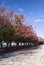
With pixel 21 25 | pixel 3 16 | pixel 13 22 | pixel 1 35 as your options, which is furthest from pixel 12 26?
pixel 21 25

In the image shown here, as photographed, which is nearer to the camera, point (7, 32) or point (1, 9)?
point (1, 9)

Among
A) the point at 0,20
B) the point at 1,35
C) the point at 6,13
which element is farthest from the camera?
the point at 1,35

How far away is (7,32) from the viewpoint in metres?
25.2

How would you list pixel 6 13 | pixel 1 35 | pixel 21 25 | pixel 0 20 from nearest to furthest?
pixel 0 20
pixel 6 13
pixel 1 35
pixel 21 25

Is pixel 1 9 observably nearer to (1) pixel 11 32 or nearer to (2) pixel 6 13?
(2) pixel 6 13

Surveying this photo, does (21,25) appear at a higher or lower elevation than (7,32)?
higher

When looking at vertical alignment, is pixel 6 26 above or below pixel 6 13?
below

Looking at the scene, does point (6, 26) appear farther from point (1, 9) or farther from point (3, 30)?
point (1, 9)

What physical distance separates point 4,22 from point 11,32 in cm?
441

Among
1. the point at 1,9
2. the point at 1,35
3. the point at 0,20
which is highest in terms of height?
the point at 1,9

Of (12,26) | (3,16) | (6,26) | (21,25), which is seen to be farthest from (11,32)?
(21,25)

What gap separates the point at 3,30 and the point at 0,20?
2.37 metres

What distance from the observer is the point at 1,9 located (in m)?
21.3

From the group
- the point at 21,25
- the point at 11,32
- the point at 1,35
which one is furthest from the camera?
the point at 21,25
